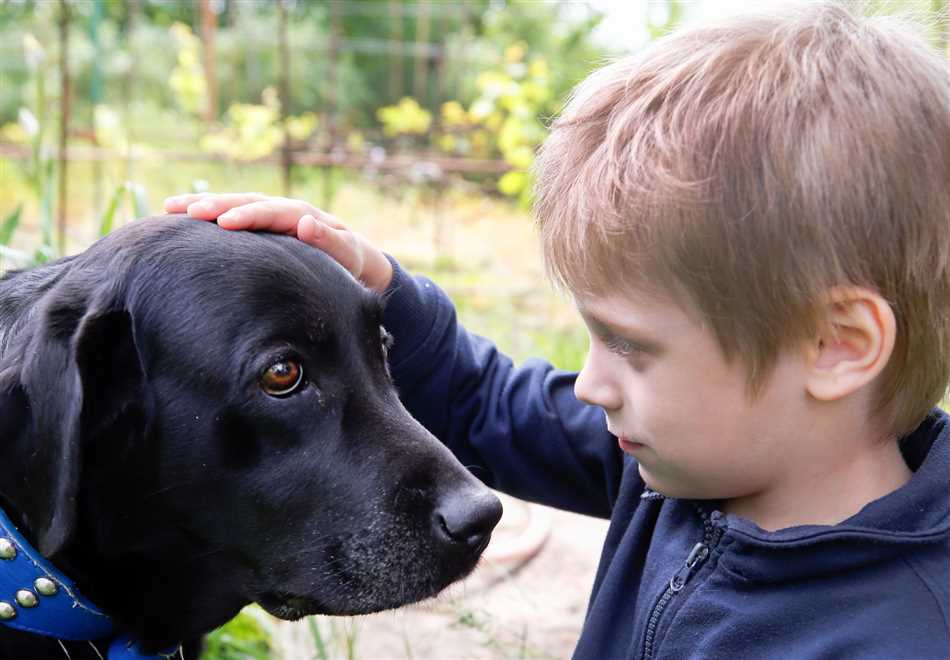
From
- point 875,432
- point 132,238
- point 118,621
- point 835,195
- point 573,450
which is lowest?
point 118,621

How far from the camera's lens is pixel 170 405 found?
1920 mm

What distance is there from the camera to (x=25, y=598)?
71.6 inches

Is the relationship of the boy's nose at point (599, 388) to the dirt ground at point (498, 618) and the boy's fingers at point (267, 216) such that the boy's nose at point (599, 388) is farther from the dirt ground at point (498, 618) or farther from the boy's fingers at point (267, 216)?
the dirt ground at point (498, 618)

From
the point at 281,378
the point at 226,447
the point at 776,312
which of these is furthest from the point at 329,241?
the point at 776,312

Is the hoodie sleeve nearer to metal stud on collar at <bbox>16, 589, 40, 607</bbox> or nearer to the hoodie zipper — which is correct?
the hoodie zipper

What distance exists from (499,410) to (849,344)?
0.93 metres

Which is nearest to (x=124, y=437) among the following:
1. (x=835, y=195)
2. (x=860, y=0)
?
(x=835, y=195)

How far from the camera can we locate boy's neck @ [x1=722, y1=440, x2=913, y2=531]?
5.91ft

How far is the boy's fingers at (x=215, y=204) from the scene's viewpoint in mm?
2047

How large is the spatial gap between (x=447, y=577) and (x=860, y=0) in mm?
1279

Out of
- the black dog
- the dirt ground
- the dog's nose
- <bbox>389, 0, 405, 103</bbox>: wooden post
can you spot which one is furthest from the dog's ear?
<bbox>389, 0, 405, 103</bbox>: wooden post

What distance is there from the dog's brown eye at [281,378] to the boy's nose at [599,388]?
503 millimetres

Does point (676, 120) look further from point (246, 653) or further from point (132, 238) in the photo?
point (246, 653)

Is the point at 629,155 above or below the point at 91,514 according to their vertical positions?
above
